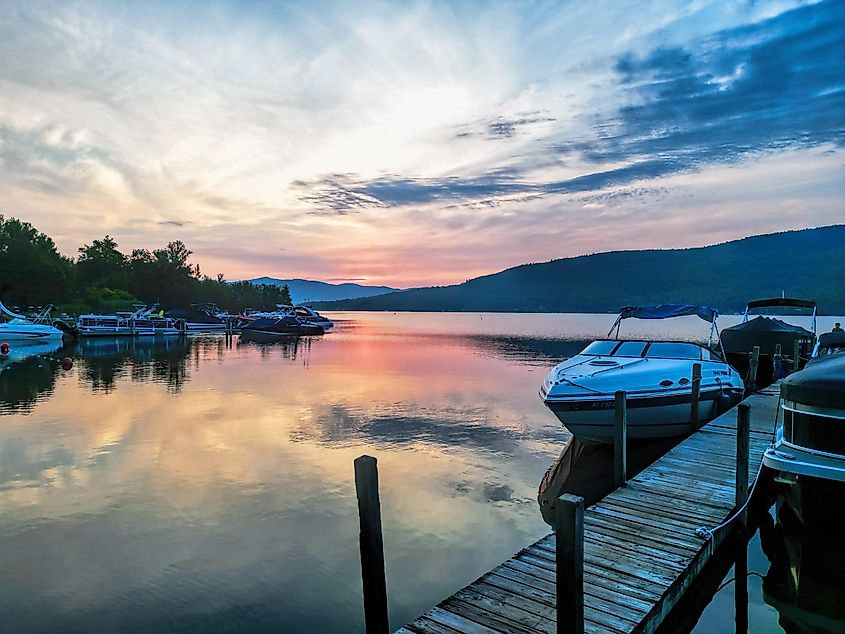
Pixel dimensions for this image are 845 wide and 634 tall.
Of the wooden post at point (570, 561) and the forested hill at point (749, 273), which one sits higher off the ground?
the forested hill at point (749, 273)

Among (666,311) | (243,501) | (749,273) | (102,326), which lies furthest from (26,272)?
(749,273)

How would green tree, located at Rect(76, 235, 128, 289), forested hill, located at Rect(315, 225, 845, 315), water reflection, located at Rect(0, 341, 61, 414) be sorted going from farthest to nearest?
1. forested hill, located at Rect(315, 225, 845, 315)
2. green tree, located at Rect(76, 235, 128, 289)
3. water reflection, located at Rect(0, 341, 61, 414)

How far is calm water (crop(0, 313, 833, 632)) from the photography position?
Answer: 23.0 ft

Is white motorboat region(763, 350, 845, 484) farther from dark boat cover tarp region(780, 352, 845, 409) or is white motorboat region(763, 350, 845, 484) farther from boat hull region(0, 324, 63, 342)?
boat hull region(0, 324, 63, 342)

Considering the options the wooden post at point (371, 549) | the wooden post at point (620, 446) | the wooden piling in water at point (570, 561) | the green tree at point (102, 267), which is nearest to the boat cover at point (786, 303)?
the wooden post at point (620, 446)

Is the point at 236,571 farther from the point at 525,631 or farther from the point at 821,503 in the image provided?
the point at 821,503

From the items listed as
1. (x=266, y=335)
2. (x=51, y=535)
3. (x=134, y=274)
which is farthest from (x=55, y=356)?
(x=134, y=274)

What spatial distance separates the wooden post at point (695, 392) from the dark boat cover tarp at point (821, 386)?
14.4 ft

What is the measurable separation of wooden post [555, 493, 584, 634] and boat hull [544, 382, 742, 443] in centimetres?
765

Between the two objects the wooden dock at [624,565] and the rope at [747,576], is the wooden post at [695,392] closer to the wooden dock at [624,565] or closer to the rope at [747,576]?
the wooden dock at [624,565]

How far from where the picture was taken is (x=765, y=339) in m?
24.7

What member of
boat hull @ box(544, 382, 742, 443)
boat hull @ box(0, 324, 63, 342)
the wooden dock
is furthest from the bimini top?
boat hull @ box(0, 324, 63, 342)

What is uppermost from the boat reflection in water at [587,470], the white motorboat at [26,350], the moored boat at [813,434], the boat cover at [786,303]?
the boat cover at [786,303]

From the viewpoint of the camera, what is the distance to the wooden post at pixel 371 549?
481 centimetres
